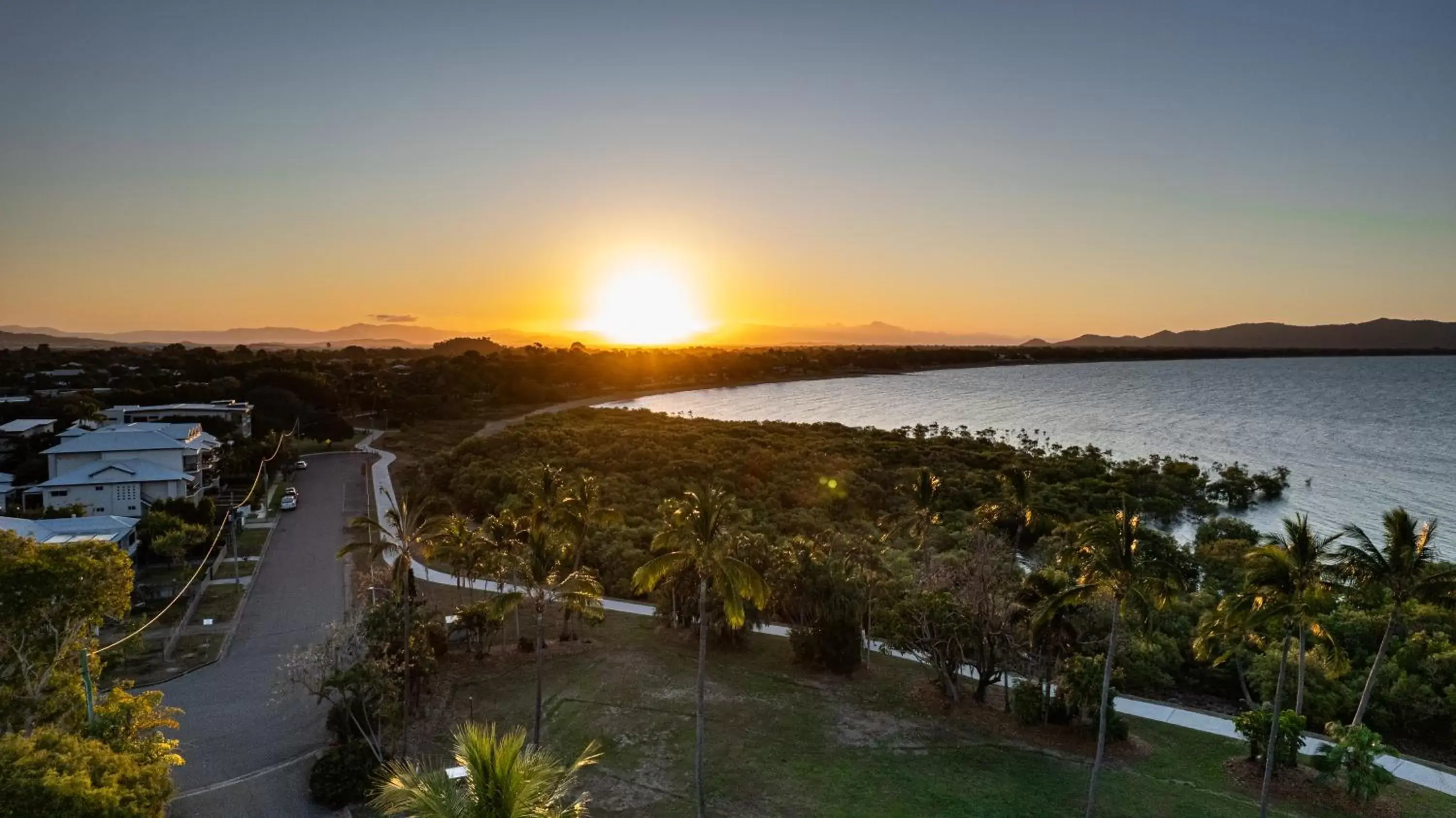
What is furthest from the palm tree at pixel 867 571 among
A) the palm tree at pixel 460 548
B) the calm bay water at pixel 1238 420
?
the calm bay water at pixel 1238 420

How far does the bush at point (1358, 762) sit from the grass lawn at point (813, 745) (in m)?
0.64

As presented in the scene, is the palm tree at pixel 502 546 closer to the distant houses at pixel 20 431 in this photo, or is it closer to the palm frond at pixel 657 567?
the palm frond at pixel 657 567

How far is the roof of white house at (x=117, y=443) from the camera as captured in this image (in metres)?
46.4

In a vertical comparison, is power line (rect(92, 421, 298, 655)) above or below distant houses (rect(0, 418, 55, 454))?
below

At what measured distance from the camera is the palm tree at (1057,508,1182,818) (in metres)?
17.8

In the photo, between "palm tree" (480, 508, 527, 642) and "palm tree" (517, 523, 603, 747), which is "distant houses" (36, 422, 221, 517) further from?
"palm tree" (517, 523, 603, 747)

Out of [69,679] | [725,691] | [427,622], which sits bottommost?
[725,691]

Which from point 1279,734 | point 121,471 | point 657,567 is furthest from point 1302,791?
point 121,471

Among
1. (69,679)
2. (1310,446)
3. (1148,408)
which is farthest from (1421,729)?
(1148,408)

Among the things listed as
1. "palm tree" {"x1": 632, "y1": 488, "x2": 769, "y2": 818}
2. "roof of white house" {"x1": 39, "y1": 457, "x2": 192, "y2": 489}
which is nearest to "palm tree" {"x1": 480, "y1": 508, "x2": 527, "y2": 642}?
"palm tree" {"x1": 632, "y1": 488, "x2": 769, "y2": 818}

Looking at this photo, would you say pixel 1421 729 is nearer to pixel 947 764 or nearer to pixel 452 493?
pixel 947 764

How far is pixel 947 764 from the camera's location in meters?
21.9

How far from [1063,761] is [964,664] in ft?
19.3

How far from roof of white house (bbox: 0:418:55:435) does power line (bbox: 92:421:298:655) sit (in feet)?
54.3
